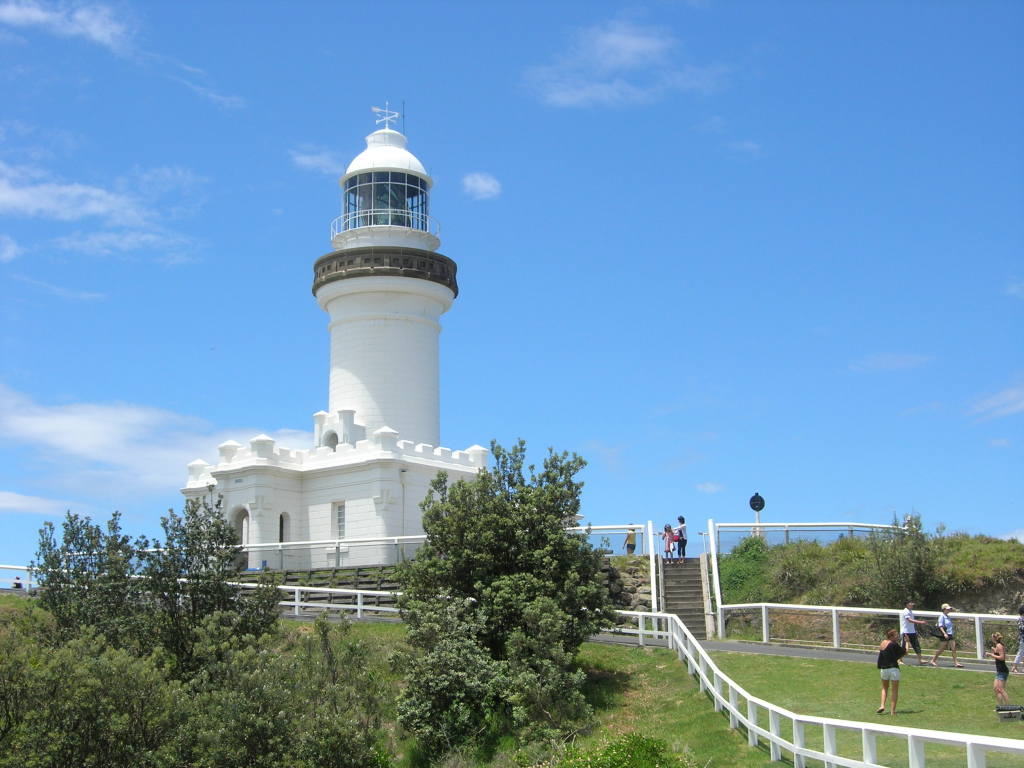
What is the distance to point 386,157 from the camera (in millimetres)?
41969

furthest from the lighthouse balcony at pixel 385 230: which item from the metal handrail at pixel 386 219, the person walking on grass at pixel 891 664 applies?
the person walking on grass at pixel 891 664

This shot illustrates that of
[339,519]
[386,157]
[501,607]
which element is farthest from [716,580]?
[386,157]

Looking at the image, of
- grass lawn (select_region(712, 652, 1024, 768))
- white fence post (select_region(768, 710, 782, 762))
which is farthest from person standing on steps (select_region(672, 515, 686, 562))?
white fence post (select_region(768, 710, 782, 762))

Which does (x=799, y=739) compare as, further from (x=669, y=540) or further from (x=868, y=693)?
(x=669, y=540)

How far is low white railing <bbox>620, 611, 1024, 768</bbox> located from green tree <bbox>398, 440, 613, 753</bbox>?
7.29 ft

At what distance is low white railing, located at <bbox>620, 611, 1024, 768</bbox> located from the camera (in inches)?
449

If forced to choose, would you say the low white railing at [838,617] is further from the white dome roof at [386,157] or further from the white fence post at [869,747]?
the white dome roof at [386,157]

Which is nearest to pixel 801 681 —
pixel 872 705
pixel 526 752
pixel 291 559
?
pixel 872 705

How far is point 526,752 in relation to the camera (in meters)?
19.8

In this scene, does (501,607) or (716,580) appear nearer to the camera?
(501,607)

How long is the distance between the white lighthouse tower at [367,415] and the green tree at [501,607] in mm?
9461

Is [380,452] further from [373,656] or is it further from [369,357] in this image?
[373,656]

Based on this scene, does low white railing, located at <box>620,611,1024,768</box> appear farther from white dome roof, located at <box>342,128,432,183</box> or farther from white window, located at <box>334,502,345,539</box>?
white dome roof, located at <box>342,128,432,183</box>

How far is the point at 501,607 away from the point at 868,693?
23.2 ft
